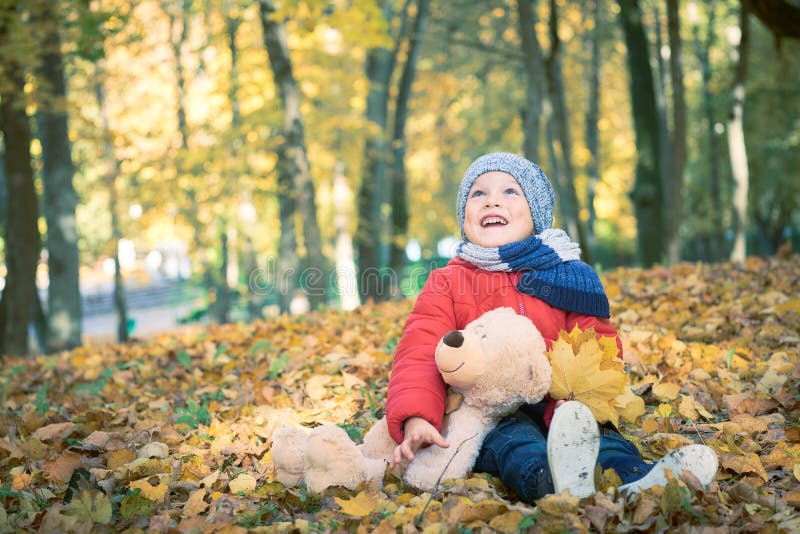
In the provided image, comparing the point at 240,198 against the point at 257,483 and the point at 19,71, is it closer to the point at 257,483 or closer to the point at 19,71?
the point at 19,71

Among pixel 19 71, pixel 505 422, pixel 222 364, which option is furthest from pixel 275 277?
pixel 505 422

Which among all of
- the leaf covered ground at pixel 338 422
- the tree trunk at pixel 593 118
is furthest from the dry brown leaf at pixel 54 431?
the tree trunk at pixel 593 118

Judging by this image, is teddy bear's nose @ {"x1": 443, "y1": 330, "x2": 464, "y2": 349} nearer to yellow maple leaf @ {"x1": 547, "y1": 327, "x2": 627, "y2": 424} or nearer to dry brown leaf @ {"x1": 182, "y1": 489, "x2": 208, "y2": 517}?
yellow maple leaf @ {"x1": 547, "y1": 327, "x2": 627, "y2": 424}

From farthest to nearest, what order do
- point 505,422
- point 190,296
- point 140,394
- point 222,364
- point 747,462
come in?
point 190,296 → point 222,364 → point 140,394 → point 505,422 → point 747,462

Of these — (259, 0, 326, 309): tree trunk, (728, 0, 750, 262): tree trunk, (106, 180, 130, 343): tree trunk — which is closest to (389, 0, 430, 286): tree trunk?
(259, 0, 326, 309): tree trunk

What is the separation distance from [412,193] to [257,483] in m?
23.2

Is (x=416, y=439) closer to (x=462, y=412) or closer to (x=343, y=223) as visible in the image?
(x=462, y=412)

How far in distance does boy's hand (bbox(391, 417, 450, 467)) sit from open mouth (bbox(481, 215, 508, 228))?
868 millimetres

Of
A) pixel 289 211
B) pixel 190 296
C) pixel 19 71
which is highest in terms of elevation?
pixel 19 71

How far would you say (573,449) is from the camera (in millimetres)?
2059

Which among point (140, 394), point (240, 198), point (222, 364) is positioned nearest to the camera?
point (140, 394)

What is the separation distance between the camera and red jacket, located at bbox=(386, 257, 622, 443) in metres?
2.45

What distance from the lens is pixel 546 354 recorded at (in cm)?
242

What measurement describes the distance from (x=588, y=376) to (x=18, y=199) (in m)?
7.33
